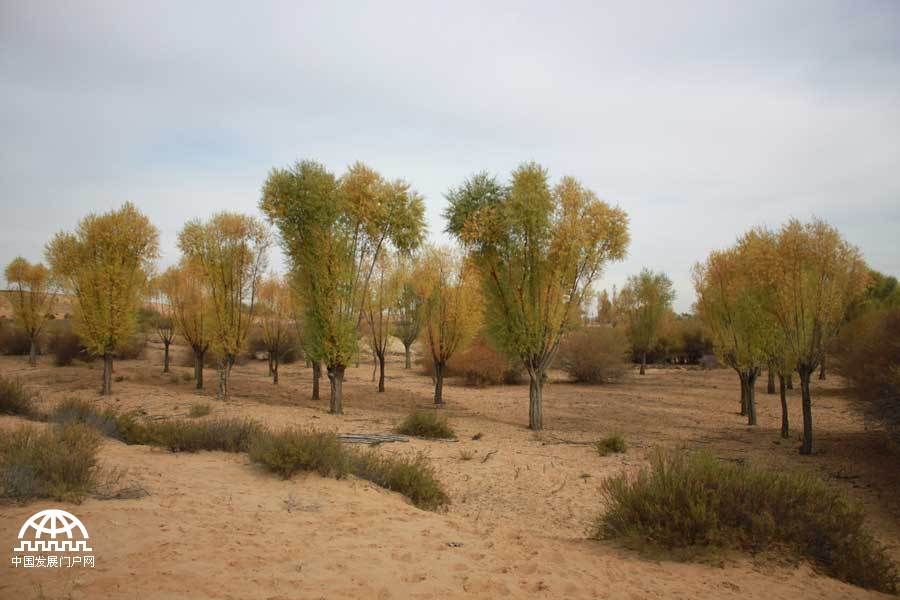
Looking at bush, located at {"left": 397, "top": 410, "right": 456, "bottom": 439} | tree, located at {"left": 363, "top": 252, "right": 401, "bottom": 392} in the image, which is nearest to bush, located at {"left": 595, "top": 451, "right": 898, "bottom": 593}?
bush, located at {"left": 397, "top": 410, "right": 456, "bottom": 439}

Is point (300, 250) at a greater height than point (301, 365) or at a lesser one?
greater

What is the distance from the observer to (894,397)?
1058 centimetres

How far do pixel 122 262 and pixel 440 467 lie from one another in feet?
56.2

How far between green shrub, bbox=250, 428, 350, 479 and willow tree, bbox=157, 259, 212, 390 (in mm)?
16634

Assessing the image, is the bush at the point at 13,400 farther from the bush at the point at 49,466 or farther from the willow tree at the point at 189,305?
the willow tree at the point at 189,305

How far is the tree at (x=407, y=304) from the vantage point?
24.2 m

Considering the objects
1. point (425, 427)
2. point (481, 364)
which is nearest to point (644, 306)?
point (481, 364)

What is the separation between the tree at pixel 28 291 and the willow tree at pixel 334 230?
26.0m

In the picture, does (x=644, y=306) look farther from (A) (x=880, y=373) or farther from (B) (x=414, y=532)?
(B) (x=414, y=532)

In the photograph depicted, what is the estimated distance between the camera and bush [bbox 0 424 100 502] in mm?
5852

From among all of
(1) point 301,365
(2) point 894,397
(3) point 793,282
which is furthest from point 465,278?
(1) point 301,365

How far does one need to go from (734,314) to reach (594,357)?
16553 mm

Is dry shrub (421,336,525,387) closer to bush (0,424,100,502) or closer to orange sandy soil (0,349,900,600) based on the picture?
orange sandy soil (0,349,900,600)

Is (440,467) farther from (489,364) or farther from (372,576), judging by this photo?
Answer: (489,364)
